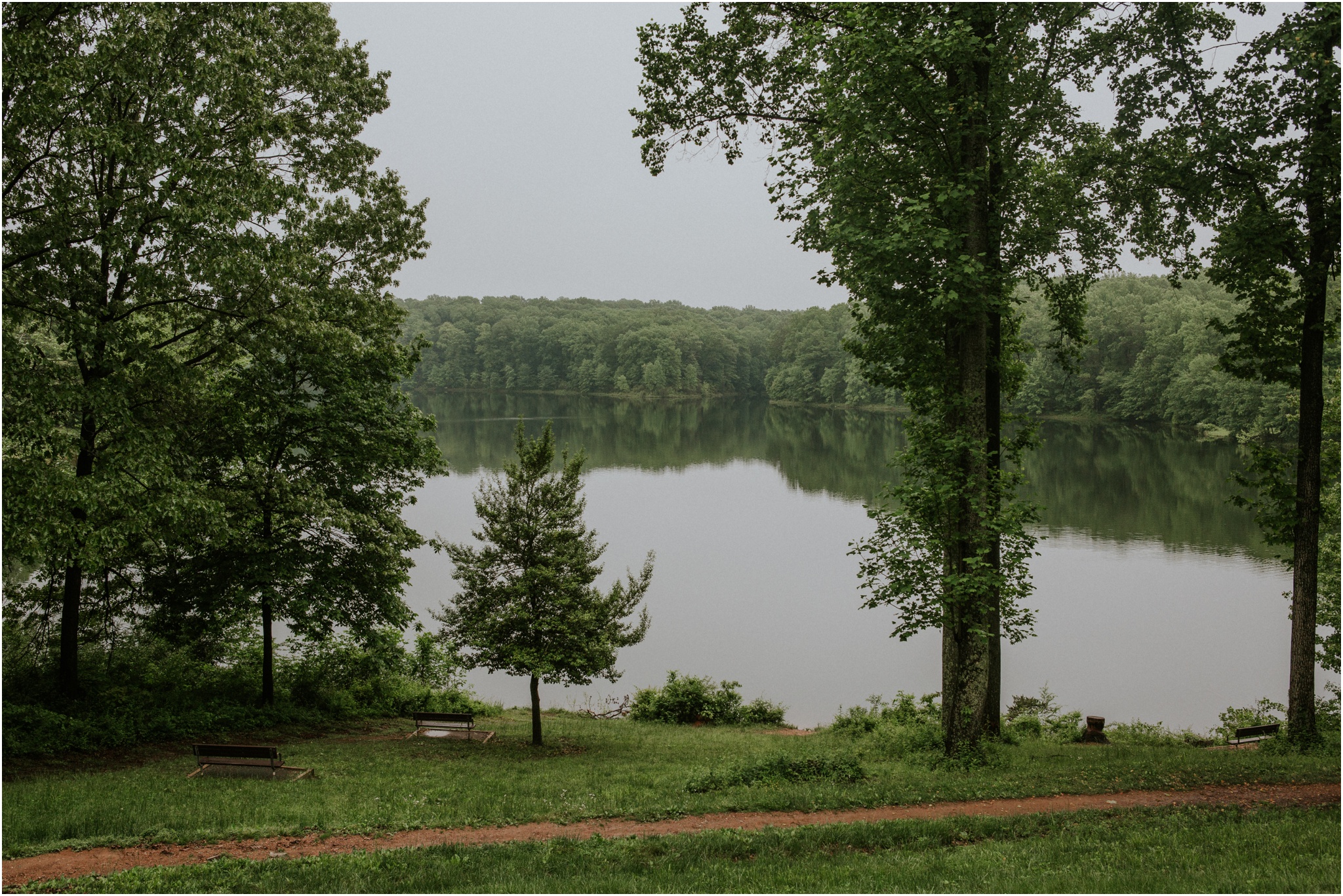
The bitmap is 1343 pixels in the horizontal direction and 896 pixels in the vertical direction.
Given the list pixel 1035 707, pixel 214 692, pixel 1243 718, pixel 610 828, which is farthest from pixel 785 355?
pixel 610 828

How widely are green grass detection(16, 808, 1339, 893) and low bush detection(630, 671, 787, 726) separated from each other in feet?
37.5

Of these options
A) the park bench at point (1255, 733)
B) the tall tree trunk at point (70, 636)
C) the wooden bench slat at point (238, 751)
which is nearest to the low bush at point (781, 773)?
the wooden bench slat at point (238, 751)

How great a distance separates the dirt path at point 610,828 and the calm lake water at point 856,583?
5.91 m

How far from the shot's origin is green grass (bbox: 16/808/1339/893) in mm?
6875

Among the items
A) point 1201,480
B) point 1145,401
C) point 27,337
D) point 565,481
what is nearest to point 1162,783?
point 565,481

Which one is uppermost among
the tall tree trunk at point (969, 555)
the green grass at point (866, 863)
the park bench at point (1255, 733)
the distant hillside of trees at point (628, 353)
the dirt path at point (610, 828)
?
the distant hillside of trees at point (628, 353)

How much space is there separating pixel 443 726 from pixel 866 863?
10740mm

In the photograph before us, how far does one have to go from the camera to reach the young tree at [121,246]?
10727 millimetres

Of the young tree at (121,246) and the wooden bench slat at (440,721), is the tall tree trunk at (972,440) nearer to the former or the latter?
the wooden bench slat at (440,721)

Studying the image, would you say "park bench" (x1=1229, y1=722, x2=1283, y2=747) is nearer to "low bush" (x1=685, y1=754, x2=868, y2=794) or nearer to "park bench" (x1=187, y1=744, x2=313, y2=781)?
"low bush" (x1=685, y1=754, x2=868, y2=794)

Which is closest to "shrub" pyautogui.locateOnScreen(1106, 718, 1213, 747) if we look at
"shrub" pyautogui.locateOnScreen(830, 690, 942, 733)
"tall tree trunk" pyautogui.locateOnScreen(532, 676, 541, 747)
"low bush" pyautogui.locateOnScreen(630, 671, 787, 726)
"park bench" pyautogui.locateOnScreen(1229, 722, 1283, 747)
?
"park bench" pyautogui.locateOnScreen(1229, 722, 1283, 747)

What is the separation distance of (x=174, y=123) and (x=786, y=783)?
12712mm

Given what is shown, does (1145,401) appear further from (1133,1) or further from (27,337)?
(27,337)

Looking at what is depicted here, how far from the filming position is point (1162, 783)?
10.5m
